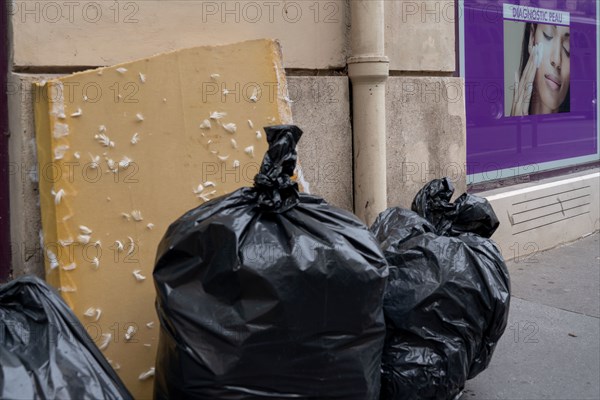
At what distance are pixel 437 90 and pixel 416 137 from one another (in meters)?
0.36

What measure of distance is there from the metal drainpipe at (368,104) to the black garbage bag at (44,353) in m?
2.21

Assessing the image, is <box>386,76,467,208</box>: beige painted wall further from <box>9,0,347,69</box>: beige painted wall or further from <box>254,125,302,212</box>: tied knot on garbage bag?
<box>254,125,302,212</box>: tied knot on garbage bag

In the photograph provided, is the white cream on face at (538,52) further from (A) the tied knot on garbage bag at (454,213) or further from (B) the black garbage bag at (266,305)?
(B) the black garbage bag at (266,305)

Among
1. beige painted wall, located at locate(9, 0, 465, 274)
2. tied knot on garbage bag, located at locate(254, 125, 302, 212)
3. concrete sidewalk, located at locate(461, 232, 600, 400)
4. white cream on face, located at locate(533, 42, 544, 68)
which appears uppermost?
white cream on face, located at locate(533, 42, 544, 68)

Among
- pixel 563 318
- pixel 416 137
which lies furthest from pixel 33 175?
pixel 563 318

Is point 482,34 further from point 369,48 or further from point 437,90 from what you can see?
point 369,48

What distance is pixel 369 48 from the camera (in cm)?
376

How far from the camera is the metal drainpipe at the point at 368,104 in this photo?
3.74m

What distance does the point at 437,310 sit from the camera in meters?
2.60

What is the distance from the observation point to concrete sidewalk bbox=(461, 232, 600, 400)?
317 centimetres

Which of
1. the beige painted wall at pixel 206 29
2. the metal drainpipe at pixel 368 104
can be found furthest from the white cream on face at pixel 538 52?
the metal drainpipe at pixel 368 104

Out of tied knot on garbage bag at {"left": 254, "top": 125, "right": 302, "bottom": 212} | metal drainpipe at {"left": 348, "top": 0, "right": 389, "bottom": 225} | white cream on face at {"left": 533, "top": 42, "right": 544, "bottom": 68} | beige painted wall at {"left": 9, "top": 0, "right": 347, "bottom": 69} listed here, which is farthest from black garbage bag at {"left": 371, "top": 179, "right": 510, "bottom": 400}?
white cream on face at {"left": 533, "top": 42, "right": 544, "bottom": 68}

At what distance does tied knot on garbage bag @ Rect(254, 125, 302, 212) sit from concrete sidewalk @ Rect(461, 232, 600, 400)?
1.47m

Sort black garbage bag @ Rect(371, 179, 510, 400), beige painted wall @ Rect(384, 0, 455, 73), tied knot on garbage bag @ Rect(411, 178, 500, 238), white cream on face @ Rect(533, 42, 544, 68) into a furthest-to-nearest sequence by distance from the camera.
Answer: white cream on face @ Rect(533, 42, 544, 68), beige painted wall @ Rect(384, 0, 455, 73), tied knot on garbage bag @ Rect(411, 178, 500, 238), black garbage bag @ Rect(371, 179, 510, 400)
